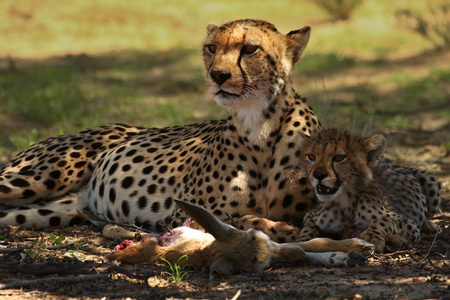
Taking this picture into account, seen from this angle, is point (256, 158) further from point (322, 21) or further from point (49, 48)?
point (322, 21)

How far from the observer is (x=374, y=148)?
16.6 ft

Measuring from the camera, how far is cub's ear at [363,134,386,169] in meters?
5.03

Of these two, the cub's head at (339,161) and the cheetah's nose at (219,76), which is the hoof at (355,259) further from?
the cheetah's nose at (219,76)

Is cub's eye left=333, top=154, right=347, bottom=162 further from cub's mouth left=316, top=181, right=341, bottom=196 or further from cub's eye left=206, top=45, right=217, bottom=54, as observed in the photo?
cub's eye left=206, top=45, right=217, bottom=54

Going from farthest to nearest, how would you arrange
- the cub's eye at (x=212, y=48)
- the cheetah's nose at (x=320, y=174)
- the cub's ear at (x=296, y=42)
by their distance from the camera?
the cub's ear at (x=296, y=42), the cub's eye at (x=212, y=48), the cheetah's nose at (x=320, y=174)

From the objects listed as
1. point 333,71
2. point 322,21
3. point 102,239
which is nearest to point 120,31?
point 322,21

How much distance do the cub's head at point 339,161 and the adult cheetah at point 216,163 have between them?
0.57ft

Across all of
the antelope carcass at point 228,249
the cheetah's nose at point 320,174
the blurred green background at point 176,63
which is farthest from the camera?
the blurred green background at point 176,63

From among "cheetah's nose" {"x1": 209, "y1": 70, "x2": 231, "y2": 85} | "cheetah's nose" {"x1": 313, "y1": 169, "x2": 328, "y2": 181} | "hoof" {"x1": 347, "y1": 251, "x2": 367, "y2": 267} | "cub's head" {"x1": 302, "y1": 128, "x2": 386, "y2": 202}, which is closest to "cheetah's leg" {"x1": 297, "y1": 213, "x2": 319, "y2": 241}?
"cub's head" {"x1": 302, "y1": 128, "x2": 386, "y2": 202}

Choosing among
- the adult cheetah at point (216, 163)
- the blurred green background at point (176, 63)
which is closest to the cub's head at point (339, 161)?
the adult cheetah at point (216, 163)

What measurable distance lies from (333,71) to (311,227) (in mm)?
7664

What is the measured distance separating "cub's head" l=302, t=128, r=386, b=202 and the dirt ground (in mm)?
500

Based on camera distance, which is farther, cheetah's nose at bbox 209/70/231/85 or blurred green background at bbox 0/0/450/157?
blurred green background at bbox 0/0/450/157

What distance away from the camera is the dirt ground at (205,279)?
396cm
